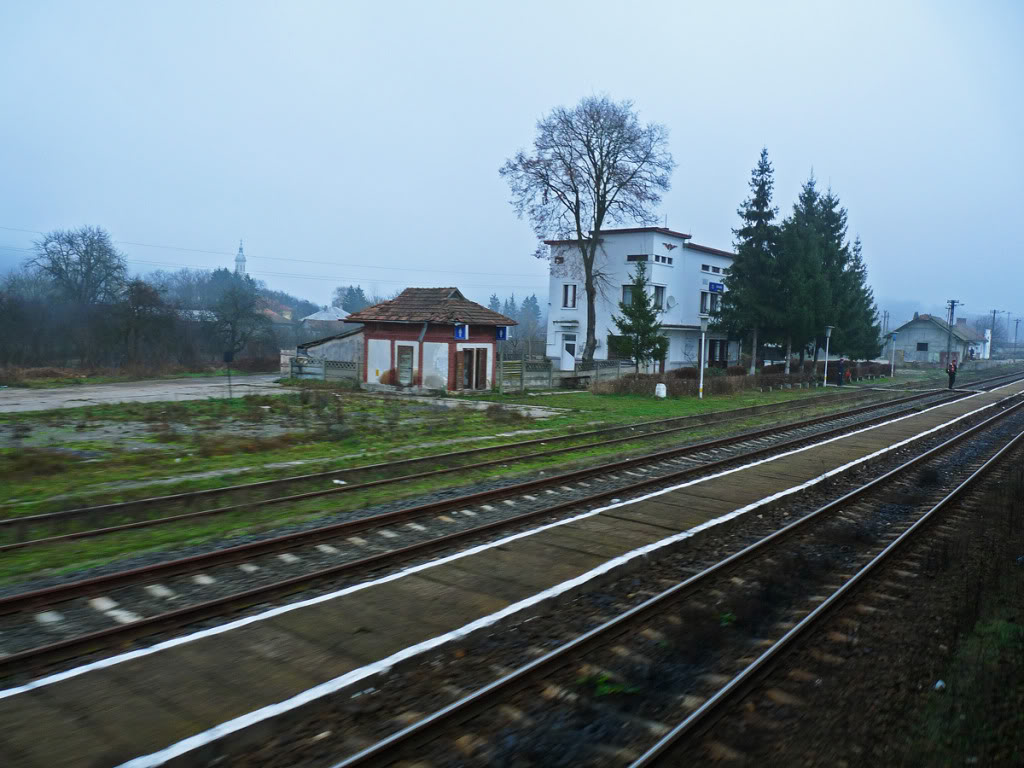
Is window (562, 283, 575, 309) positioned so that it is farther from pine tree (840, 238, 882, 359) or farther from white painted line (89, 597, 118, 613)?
white painted line (89, 597, 118, 613)

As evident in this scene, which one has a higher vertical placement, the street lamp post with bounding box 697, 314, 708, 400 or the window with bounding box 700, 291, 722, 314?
the window with bounding box 700, 291, 722, 314

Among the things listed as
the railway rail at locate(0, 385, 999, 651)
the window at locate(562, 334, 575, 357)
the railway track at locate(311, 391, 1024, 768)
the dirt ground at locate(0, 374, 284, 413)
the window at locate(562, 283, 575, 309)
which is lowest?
the railway track at locate(311, 391, 1024, 768)

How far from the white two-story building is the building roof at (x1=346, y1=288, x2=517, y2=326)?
14627mm

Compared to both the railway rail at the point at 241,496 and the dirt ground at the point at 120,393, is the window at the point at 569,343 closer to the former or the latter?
the dirt ground at the point at 120,393

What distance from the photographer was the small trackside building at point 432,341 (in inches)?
1227

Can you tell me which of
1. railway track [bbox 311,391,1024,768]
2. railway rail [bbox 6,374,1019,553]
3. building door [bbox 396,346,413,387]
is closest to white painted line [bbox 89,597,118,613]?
railway rail [bbox 6,374,1019,553]

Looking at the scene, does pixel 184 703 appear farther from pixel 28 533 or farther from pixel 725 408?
pixel 725 408

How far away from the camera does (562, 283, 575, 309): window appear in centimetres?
5084

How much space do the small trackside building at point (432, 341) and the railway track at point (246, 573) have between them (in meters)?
19.1

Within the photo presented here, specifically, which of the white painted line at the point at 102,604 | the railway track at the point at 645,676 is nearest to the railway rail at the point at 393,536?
the white painted line at the point at 102,604

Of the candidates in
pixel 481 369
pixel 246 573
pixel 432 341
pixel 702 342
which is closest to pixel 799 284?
pixel 702 342

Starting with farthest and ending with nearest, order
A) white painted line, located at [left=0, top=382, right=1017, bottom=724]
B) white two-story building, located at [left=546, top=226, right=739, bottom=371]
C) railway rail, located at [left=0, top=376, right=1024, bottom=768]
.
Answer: white two-story building, located at [left=546, top=226, right=739, bottom=371], railway rail, located at [left=0, top=376, right=1024, bottom=768], white painted line, located at [left=0, top=382, right=1017, bottom=724]

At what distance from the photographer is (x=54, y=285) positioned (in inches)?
2112

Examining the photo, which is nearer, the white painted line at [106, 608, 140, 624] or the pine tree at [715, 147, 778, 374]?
the white painted line at [106, 608, 140, 624]
